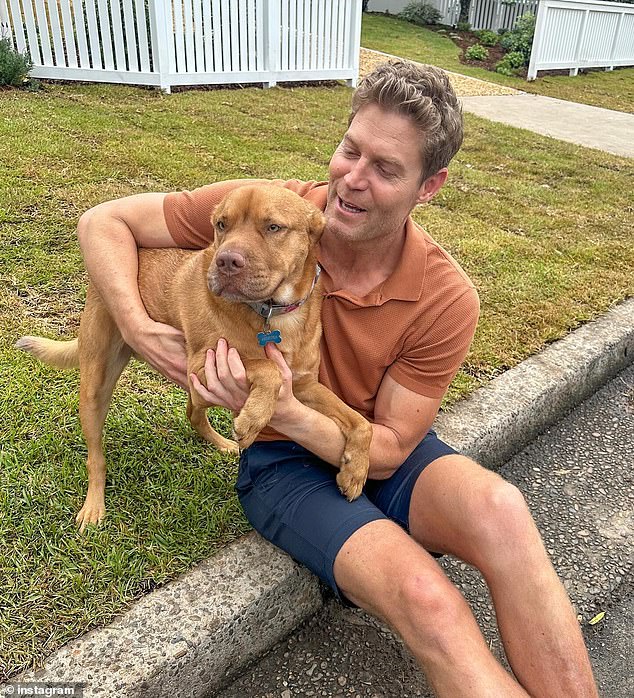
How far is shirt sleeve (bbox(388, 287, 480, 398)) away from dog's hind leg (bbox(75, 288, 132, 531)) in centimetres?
111

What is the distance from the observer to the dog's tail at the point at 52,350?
2771 mm

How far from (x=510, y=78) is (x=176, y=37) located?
9.55 m

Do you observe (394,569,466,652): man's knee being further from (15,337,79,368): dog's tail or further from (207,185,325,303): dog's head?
(15,337,79,368): dog's tail

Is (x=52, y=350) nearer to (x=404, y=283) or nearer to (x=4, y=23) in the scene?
(x=404, y=283)

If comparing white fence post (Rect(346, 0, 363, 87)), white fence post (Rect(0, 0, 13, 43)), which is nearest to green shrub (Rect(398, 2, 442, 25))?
white fence post (Rect(346, 0, 363, 87))

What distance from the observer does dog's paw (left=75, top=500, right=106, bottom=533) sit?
7.99ft

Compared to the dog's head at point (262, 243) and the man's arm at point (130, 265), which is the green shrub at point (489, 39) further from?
the dog's head at point (262, 243)

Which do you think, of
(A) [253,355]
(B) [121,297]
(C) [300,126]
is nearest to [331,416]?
(A) [253,355]

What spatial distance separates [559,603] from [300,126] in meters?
7.38

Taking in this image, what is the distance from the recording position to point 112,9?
27.8 ft

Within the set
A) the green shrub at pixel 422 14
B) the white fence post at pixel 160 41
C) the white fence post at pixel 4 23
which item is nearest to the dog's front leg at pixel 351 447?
the white fence post at pixel 160 41

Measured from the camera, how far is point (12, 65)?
26.2 feet

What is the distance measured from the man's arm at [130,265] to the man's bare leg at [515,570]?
1.06 meters

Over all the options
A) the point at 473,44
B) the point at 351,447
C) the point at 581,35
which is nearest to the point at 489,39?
the point at 473,44
